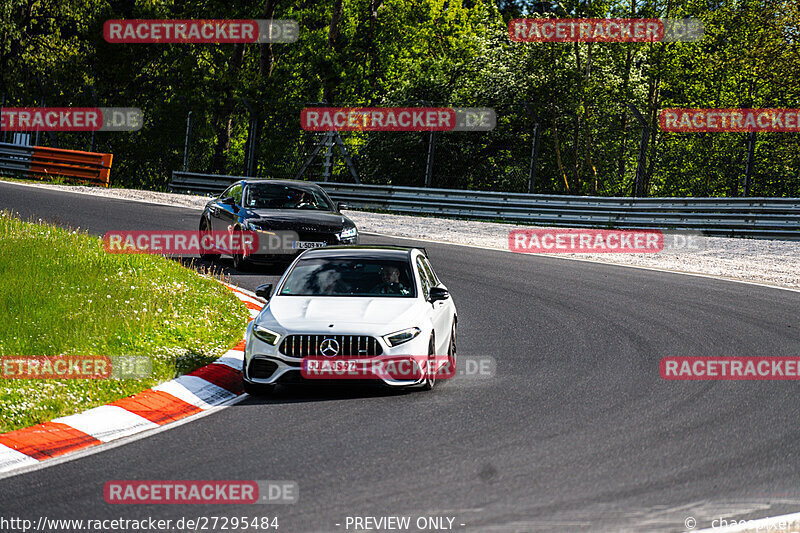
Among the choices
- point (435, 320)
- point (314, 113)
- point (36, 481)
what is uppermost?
point (314, 113)

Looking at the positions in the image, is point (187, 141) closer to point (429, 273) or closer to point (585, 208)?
point (585, 208)

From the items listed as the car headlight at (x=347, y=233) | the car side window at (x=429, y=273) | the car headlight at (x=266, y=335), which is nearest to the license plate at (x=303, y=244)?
the car headlight at (x=347, y=233)

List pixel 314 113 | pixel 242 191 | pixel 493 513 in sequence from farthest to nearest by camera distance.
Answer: pixel 314 113 → pixel 242 191 → pixel 493 513

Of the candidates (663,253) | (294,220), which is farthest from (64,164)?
(663,253)

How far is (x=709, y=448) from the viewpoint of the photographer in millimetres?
7355

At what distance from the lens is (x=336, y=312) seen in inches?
370

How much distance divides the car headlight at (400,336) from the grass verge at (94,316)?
210 cm

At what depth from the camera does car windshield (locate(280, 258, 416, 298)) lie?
400 inches

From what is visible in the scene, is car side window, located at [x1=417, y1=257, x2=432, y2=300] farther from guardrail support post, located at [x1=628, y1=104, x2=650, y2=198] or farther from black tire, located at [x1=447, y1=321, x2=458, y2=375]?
guardrail support post, located at [x1=628, y1=104, x2=650, y2=198]

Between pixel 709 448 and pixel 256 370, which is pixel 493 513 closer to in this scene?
pixel 709 448

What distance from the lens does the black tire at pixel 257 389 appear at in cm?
910

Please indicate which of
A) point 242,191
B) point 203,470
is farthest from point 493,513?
point 242,191

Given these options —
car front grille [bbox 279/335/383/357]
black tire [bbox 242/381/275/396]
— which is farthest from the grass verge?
car front grille [bbox 279/335/383/357]

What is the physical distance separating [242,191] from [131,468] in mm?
11453
